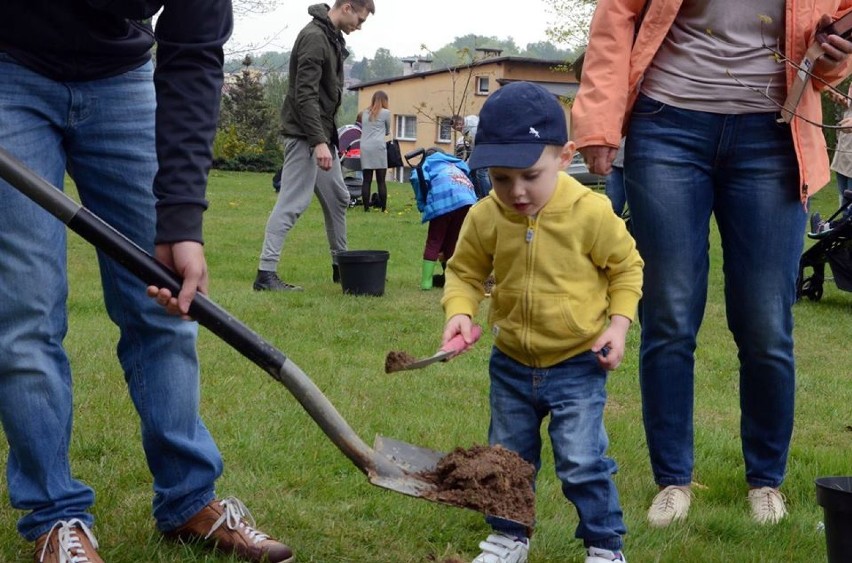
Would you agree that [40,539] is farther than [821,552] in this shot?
No

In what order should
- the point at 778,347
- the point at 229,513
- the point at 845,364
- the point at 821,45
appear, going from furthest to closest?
1. the point at 845,364
2. the point at 778,347
3. the point at 821,45
4. the point at 229,513

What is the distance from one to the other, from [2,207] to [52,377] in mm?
475

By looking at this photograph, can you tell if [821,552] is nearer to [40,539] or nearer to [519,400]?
[519,400]

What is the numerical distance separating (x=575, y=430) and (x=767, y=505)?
1109mm

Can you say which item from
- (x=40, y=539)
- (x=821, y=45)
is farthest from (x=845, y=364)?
(x=40, y=539)

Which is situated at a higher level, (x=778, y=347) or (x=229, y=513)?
(x=778, y=347)

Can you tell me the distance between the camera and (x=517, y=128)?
313 cm

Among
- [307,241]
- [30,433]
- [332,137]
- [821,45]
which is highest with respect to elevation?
[821,45]

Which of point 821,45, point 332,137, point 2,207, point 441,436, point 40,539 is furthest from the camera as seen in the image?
point 332,137

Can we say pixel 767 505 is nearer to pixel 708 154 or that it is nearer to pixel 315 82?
pixel 708 154

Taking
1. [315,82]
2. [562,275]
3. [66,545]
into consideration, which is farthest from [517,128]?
[315,82]

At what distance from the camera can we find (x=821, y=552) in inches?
140

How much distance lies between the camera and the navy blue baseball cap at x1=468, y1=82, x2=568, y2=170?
308 centimetres

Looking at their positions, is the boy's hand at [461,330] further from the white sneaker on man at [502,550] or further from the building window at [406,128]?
the building window at [406,128]
